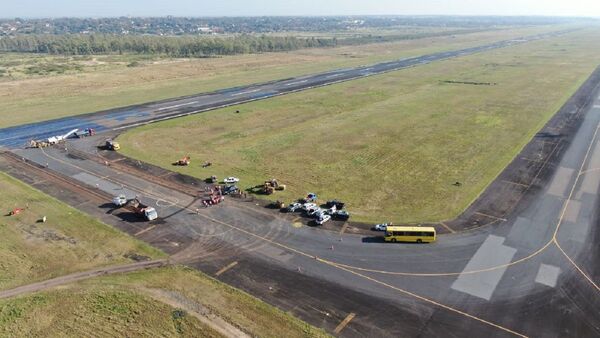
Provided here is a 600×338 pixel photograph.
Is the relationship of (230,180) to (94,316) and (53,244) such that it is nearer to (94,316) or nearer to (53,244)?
(53,244)

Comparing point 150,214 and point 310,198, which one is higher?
point 150,214

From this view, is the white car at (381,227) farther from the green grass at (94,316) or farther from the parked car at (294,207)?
the green grass at (94,316)

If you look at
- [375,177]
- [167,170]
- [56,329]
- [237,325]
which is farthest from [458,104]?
[56,329]

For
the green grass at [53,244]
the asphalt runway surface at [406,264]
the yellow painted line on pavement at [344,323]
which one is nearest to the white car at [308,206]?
the asphalt runway surface at [406,264]

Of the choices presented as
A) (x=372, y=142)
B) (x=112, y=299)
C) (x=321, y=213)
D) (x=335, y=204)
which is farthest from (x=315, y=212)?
(x=372, y=142)

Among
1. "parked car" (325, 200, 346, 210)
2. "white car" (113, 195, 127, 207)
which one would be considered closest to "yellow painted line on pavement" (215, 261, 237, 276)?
"parked car" (325, 200, 346, 210)

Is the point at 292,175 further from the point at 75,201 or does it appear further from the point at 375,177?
the point at 75,201

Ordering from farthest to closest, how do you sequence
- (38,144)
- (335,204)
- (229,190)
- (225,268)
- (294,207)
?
(38,144) → (229,190) → (335,204) → (294,207) → (225,268)
